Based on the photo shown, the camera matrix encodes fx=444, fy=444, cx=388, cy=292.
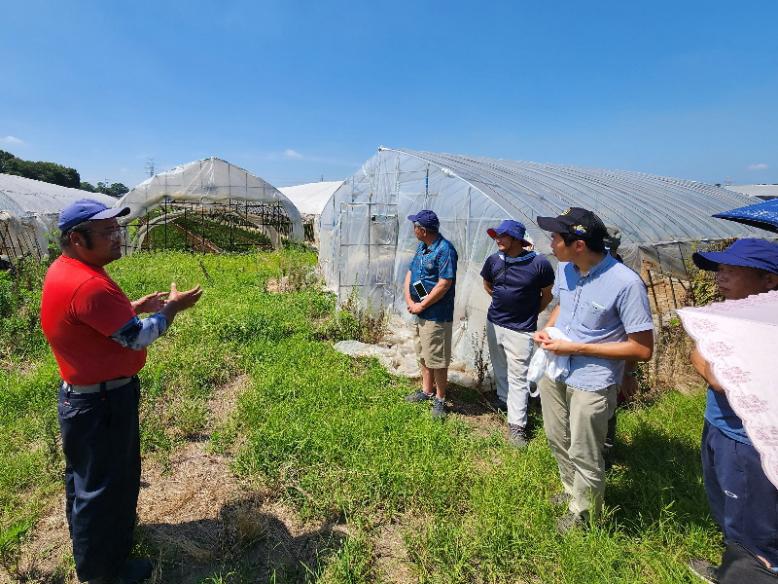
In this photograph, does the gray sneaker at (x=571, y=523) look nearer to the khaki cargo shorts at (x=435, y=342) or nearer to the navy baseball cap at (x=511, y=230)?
the khaki cargo shorts at (x=435, y=342)

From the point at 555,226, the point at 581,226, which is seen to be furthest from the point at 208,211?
the point at 581,226

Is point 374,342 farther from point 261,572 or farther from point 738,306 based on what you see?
point 738,306

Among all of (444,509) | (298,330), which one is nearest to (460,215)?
(298,330)

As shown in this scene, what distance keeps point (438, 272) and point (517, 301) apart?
79cm

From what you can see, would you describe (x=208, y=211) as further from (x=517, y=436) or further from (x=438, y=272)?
(x=517, y=436)

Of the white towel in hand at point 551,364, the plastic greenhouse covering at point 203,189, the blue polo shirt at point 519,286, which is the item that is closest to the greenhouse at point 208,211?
the plastic greenhouse covering at point 203,189

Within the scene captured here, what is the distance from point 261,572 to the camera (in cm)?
253

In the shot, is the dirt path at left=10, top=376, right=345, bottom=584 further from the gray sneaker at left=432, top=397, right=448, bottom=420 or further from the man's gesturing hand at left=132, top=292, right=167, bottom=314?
the gray sneaker at left=432, top=397, right=448, bottom=420

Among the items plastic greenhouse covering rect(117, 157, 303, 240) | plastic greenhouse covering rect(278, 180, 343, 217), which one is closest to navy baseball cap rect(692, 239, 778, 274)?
plastic greenhouse covering rect(117, 157, 303, 240)

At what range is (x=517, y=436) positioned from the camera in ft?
12.6

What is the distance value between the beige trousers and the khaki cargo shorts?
1.51 metres

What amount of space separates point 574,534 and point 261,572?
1.82 metres

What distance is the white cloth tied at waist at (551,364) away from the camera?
2.56 meters

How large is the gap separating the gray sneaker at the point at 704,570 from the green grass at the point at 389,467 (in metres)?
0.07
